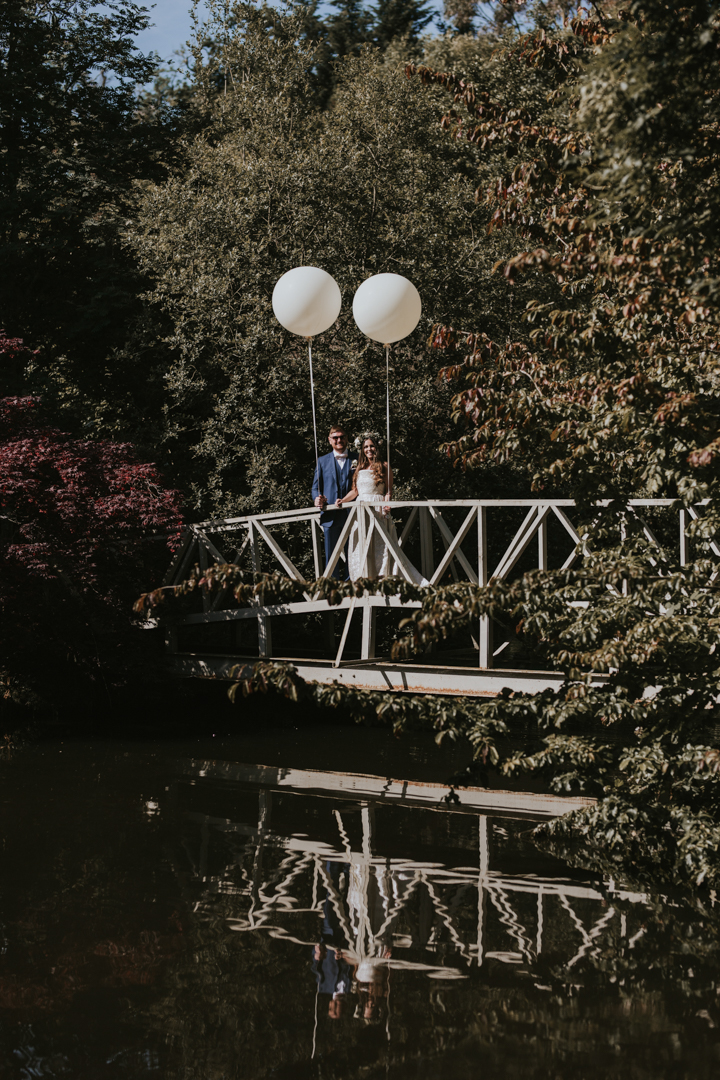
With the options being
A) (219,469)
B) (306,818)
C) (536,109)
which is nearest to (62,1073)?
(306,818)

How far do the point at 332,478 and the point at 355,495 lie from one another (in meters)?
0.35

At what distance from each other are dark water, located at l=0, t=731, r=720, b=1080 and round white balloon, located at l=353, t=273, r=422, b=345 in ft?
12.5

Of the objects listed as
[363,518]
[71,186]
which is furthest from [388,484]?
[71,186]

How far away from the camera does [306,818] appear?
20.6 ft

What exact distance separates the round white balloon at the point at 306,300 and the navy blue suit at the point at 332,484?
1.17 metres

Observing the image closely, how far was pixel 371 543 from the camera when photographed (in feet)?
27.8

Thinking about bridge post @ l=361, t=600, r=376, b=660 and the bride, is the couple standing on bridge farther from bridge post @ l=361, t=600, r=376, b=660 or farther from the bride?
bridge post @ l=361, t=600, r=376, b=660

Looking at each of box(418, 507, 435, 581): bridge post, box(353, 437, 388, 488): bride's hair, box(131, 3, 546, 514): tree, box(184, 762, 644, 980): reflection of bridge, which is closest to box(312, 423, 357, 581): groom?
box(353, 437, 388, 488): bride's hair

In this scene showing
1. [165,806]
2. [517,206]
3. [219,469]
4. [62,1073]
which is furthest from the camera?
[219,469]

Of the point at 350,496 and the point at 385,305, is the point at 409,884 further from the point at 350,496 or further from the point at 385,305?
the point at 385,305

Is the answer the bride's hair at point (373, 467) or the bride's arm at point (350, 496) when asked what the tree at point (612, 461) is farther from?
the bride's arm at point (350, 496)

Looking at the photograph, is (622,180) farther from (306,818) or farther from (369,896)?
(306,818)

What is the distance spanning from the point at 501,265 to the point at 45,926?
3.68m

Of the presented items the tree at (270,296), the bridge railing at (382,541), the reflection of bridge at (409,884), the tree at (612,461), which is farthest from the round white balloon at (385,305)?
the reflection of bridge at (409,884)
